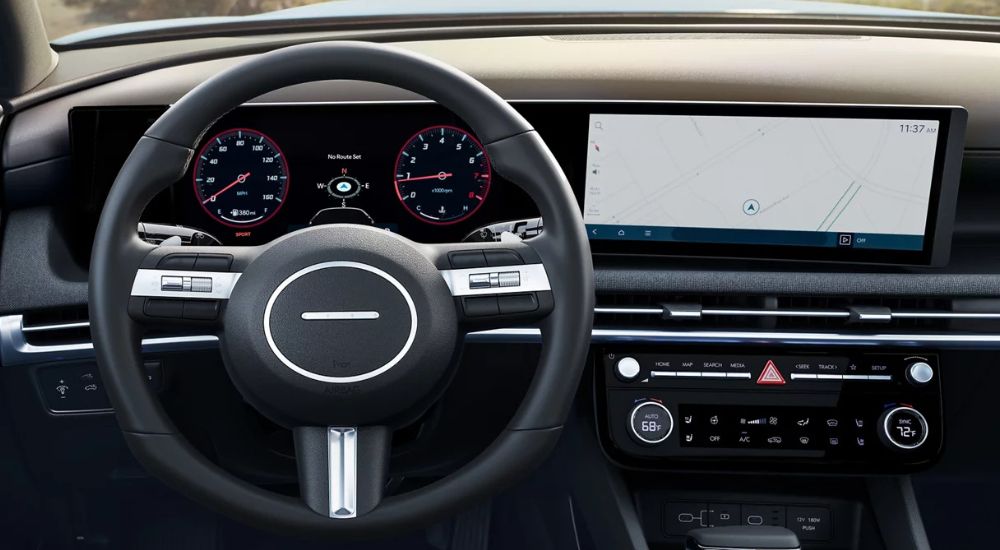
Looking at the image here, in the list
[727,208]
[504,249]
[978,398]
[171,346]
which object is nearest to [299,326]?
[504,249]

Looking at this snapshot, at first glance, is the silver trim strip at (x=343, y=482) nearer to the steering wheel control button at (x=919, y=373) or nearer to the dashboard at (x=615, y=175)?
the dashboard at (x=615, y=175)

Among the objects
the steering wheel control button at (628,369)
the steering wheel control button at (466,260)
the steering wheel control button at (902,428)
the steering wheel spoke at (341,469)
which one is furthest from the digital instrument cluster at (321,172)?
the steering wheel control button at (902,428)

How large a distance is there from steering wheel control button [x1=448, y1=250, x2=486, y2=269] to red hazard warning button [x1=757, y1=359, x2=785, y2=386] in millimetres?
710

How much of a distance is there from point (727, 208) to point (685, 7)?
0.64 meters

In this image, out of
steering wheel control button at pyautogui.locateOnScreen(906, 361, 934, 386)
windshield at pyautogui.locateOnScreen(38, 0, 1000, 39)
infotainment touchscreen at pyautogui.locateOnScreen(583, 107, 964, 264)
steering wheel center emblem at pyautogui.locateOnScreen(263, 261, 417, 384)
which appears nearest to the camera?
steering wheel center emblem at pyautogui.locateOnScreen(263, 261, 417, 384)

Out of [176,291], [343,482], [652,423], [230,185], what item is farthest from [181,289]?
[652,423]

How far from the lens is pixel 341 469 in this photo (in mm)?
1198

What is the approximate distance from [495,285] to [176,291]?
364 millimetres

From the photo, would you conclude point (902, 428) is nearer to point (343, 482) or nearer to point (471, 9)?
point (343, 482)

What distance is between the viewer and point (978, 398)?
1878mm

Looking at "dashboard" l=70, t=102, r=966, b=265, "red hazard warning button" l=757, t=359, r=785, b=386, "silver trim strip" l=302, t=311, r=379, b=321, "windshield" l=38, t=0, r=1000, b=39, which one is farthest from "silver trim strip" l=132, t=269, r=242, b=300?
"windshield" l=38, t=0, r=1000, b=39

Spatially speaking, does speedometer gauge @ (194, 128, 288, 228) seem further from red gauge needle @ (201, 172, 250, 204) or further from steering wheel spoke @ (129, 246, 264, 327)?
steering wheel spoke @ (129, 246, 264, 327)

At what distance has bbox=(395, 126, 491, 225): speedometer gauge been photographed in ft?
5.57

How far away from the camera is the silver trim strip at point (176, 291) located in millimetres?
1210
